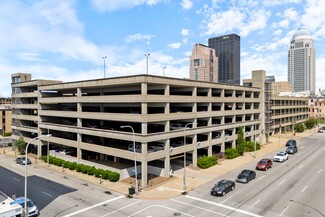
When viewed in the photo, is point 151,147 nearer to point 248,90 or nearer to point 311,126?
point 248,90

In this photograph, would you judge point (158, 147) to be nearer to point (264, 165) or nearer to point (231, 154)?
point (264, 165)

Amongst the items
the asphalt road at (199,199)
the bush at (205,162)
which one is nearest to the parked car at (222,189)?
the asphalt road at (199,199)

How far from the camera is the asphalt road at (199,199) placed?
2695 cm

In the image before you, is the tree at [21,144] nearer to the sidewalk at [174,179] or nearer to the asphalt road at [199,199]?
the sidewalk at [174,179]

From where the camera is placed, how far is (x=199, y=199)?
1196 inches

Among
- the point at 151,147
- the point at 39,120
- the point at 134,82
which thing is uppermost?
the point at 134,82

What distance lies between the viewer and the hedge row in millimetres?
37906

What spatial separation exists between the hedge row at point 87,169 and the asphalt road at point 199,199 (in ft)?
9.11

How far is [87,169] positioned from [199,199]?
66.6 feet

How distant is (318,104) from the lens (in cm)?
13762

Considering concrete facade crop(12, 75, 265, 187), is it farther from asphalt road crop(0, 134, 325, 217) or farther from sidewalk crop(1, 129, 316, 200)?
asphalt road crop(0, 134, 325, 217)

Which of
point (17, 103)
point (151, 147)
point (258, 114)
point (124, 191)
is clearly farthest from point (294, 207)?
point (17, 103)

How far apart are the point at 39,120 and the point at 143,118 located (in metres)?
33.3

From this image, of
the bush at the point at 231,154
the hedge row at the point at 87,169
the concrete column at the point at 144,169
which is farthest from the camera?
the bush at the point at 231,154
